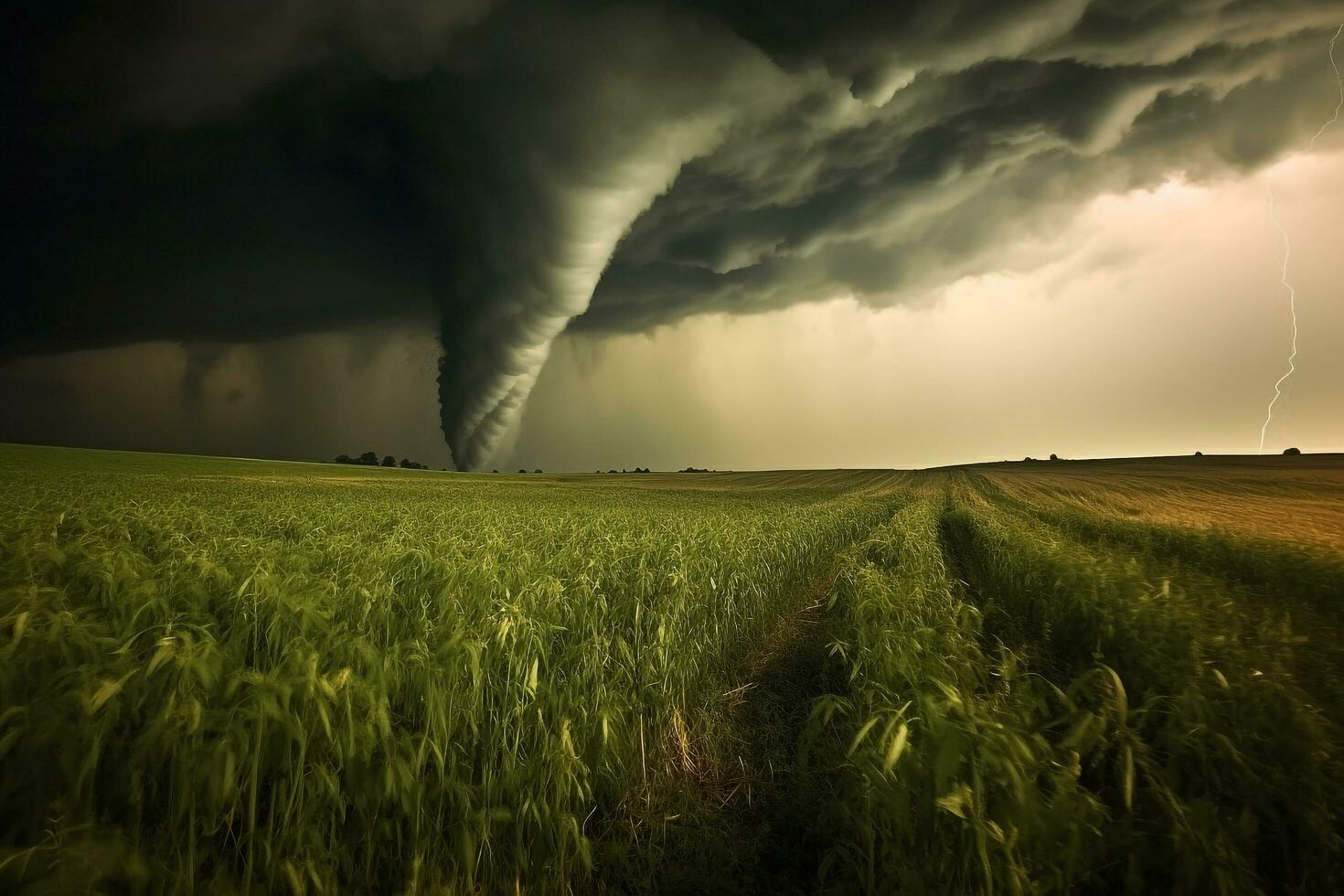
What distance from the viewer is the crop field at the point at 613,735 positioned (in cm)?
269

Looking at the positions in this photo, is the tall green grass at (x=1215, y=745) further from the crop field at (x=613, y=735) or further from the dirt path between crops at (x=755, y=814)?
the dirt path between crops at (x=755, y=814)

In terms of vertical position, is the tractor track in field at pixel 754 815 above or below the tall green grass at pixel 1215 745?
below

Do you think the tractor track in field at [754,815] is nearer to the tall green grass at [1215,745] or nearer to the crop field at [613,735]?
the crop field at [613,735]

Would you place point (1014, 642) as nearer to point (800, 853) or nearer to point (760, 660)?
point (760, 660)

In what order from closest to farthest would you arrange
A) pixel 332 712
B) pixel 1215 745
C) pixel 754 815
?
pixel 332 712, pixel 1215 745, pixel 754 815

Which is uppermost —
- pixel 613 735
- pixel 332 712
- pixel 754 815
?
pixel 332 712

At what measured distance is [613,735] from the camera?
4.50m

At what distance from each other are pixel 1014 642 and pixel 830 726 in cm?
445

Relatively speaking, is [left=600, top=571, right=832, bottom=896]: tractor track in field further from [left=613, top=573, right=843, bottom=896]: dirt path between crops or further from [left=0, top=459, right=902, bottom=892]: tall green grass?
[left=0, top=459, right=902, bottom=892]: tall green grass

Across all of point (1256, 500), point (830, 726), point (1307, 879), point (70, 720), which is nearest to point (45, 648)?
point (70, 720)

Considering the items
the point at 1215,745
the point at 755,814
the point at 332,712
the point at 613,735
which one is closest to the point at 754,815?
the point at 755,814

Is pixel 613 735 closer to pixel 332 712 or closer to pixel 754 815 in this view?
pixel 754 815

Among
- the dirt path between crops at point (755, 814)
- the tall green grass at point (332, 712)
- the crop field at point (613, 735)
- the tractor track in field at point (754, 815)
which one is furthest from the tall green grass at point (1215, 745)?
the tall green grass at point (332, 712)

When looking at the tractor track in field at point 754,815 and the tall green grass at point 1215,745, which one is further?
the tractor track in field at point 754,815
